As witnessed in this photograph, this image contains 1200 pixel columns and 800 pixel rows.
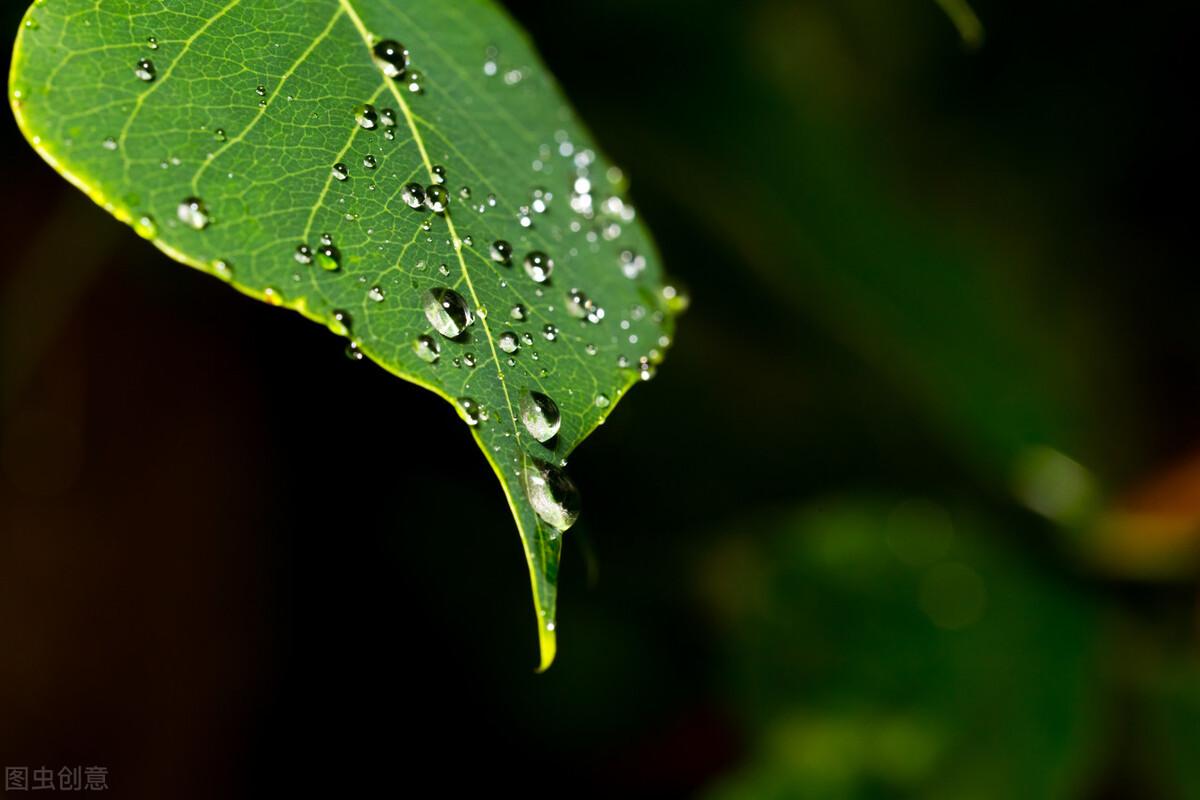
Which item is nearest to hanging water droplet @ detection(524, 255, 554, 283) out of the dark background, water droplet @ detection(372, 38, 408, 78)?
water droplet @ detection(372, 38, 408, 78)

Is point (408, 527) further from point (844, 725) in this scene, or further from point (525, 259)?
point (525, 259)

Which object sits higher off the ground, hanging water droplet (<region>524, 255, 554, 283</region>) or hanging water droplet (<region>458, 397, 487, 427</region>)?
hanging water droplet (<region>524, 255, 554, 283</region>)

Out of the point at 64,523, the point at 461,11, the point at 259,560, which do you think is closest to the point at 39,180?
the point at 64,523

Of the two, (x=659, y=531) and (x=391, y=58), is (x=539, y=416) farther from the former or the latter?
(x=659, y=531)

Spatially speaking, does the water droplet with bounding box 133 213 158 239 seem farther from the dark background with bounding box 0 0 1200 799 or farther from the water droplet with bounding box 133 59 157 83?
the dark background with bounding box 0 0 1200 799

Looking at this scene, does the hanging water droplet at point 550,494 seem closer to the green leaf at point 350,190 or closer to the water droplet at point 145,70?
the green leaf at point 350,190
